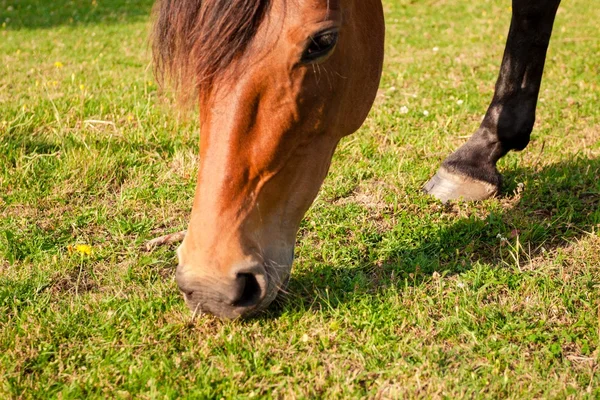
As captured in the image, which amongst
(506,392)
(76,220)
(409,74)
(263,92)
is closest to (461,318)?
(506,392)

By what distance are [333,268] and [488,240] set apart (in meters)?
0.76

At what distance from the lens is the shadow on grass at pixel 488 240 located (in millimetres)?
2422

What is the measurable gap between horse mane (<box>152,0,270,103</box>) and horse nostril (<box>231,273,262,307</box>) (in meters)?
0.59

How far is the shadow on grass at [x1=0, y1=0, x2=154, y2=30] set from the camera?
9672 millimetres

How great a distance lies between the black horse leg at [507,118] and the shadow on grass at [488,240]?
15cm

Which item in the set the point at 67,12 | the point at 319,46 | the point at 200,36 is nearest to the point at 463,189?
the point at 319,46

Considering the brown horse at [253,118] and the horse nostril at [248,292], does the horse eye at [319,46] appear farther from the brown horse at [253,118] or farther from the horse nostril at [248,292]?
the horse nostril at [248,292]

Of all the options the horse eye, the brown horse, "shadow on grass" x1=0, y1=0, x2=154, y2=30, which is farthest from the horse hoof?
"shadow on grass" x1=0, y1=0, x2=154, y2=30

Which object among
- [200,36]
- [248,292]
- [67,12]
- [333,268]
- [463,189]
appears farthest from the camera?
[67,12]

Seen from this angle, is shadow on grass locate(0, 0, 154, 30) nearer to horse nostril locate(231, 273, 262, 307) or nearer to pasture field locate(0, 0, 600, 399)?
pasture field locate(0, 0, 600, 399)

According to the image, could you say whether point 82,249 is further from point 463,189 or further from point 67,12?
point 67,12

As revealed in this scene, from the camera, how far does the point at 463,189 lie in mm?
3199

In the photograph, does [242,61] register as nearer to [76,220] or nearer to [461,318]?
[461,318]

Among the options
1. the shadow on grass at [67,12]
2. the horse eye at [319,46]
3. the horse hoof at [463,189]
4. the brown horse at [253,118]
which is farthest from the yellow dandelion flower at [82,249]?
the shadow on grass at [67,12]
